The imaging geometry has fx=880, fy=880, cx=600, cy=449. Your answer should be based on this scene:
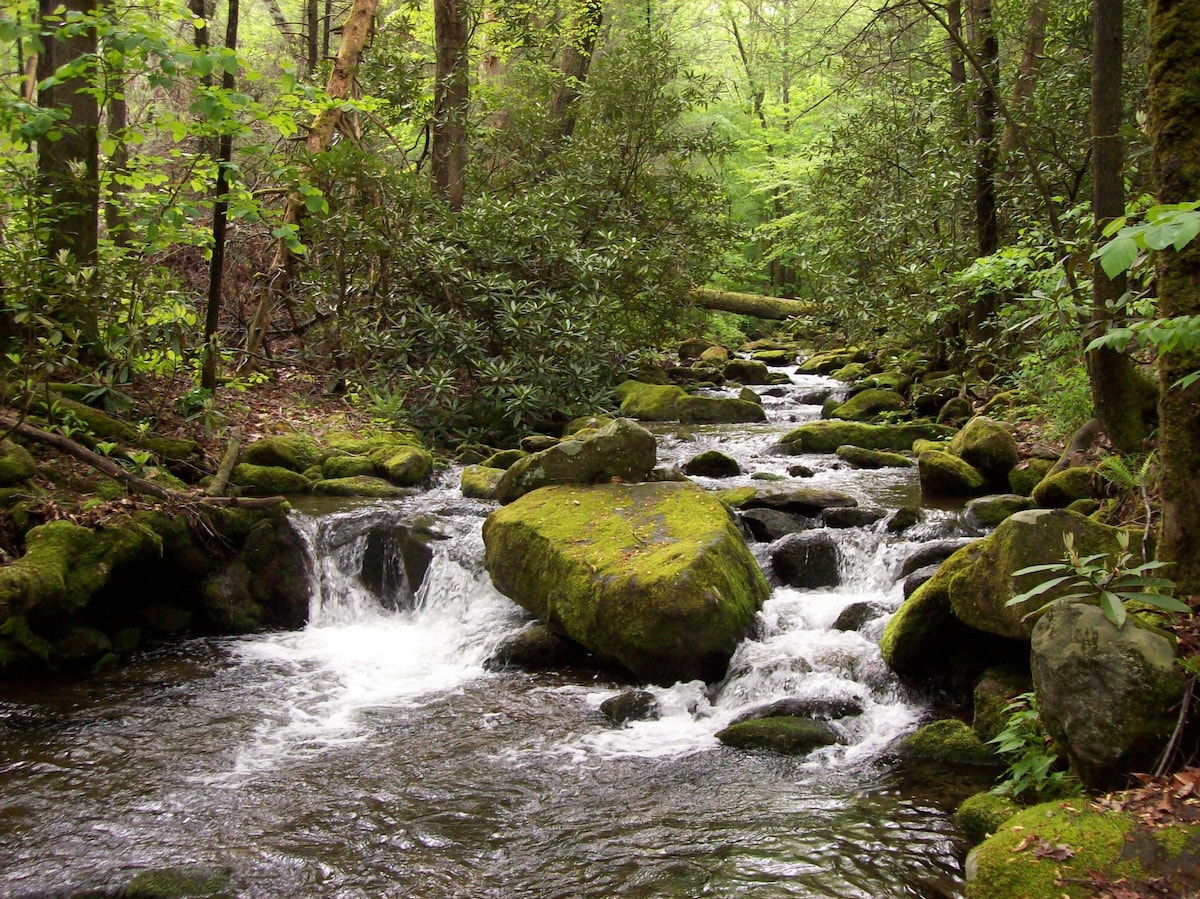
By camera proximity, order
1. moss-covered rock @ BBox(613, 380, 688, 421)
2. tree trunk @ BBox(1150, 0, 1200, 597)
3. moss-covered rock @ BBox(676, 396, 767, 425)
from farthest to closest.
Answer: moss-covered rock @ BBox(613, 380, 688, 421) < moss-covered rock @ BBox(676, 396, 767, 425) < tree trunk @ BBox(1150, 0, 1200, 597)

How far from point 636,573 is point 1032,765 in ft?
9.19

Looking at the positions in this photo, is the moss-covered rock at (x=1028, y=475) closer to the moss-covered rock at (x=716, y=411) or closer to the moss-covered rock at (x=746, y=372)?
the moss-covered rock at (x=716, y=411)

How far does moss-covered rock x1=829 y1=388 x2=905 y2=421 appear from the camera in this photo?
13.4 meters

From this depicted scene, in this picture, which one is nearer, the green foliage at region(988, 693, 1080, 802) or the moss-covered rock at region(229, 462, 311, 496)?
the green foliage at region(988, 693, 1080, 802)

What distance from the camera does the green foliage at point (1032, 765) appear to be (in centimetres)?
370

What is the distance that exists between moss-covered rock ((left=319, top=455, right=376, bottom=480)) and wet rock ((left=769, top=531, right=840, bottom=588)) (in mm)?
4853

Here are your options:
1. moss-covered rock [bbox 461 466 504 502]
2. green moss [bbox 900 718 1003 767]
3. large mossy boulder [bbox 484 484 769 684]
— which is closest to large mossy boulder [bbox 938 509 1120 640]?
green moss [bbox 900 718 1003 767]

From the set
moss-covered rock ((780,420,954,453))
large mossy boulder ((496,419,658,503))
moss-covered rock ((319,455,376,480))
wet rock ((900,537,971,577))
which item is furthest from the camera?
moss-covered rock ((780,420,954,453))

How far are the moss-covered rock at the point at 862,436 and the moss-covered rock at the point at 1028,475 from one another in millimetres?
2845

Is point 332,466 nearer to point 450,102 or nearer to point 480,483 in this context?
point 480,483

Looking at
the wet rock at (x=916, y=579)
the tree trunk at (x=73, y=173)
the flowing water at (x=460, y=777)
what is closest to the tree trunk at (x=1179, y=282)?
the flowing water at (x=460, y=777)

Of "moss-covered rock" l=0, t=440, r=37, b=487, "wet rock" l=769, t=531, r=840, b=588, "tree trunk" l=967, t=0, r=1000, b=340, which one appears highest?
"tree trunk" l=967, t=0, r=1000, b=340

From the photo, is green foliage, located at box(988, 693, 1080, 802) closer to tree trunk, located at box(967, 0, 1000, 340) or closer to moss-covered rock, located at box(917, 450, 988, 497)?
moss-covered rock, located at box(917, 450, 988, 497)

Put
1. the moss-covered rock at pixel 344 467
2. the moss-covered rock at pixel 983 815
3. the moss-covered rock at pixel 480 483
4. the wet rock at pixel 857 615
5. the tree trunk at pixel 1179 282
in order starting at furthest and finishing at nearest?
1. the moss-covered rock at pixel 344 467
2. the moss-covered rock at pixel 480 483
3. the wet rock at pixel 857 615
4. the moss-covered rock at pixel 983 815
5. the tree trunk at pixel 1179 282
